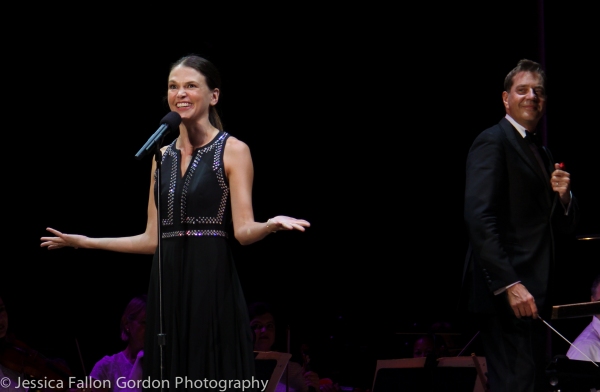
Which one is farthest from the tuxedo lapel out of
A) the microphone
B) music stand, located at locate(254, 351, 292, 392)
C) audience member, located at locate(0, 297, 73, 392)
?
audience member, located at locate(0, 297, 73, 392)

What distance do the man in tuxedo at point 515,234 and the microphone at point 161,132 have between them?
1126 mm

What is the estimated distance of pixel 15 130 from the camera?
5.50 m

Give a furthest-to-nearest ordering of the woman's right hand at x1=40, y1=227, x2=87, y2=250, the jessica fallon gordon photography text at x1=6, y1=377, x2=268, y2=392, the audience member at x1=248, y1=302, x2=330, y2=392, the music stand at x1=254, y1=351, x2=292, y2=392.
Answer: the audience member at x1=248, y1=302, x2=330, y2=392 < the music stand at x1=254, y1=351, x2=292, y2=392 < the woman's right hand at x1=40, y1=227, x2=87, y2=250 < the jessica fallon gordon photography text at x1=6, y1=377, x2=268, y2=392

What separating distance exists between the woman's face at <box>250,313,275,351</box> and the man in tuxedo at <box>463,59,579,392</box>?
2501 millimetres

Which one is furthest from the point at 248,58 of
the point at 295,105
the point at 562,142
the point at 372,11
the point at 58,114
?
the point at 562,142

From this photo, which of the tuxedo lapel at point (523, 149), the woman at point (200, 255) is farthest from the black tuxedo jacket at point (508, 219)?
the woman at point (200, 255)

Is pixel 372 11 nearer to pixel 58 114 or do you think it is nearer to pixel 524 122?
pixel 58 114

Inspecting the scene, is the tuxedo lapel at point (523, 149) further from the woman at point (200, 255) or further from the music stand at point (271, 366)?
the music stand at point (271, 366)

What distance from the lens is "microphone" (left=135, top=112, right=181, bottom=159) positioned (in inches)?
97.2

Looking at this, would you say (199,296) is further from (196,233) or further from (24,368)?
(24,368)

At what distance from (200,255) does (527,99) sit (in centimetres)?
141

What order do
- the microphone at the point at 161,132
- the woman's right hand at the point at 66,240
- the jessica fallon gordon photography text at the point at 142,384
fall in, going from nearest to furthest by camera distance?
the microphone at the point at 161,132
the jessica fallon gordon photography text at the point at 142,384
the woman's right hand at the point at 66,240

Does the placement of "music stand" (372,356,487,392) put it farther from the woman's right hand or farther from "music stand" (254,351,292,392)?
the woman's right hand

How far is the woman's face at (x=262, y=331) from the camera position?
5.40 m
